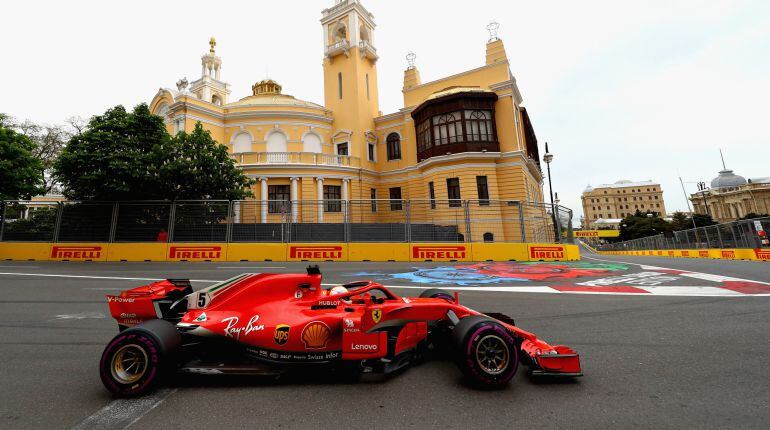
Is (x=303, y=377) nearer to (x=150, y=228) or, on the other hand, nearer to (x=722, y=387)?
(x=722, y=387)

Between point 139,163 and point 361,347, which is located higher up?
point 139,163

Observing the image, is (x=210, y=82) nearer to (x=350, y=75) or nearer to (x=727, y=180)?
(x=350, y=75)

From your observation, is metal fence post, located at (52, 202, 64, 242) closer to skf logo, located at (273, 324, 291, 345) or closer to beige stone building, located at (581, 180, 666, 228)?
skf logo, located at (273, 324, 291, 345)

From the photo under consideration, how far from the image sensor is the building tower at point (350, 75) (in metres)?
33.9

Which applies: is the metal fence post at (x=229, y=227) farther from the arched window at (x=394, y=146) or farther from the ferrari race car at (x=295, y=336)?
the arched window at (x=394, y=146)

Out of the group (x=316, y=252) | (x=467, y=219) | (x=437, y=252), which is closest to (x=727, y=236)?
(x=467, y=219)

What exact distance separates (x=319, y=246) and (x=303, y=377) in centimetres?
1131

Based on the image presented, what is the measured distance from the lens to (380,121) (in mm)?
34875

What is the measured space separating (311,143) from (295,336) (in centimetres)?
3269

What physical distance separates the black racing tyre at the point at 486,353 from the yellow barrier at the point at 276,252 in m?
11.4

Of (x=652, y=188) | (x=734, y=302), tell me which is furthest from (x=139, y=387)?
(x=652, y=188)

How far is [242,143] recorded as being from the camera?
32844 mm

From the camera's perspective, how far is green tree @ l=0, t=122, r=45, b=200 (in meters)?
20.0

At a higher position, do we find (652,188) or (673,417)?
(652,188)
